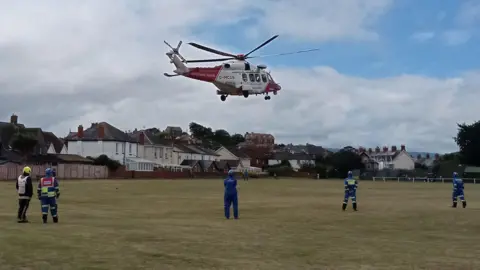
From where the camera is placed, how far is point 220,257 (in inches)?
502

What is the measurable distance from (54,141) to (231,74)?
6754 cm

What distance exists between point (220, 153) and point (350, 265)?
140657 mm

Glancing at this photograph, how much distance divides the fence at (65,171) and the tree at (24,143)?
849 centimetres

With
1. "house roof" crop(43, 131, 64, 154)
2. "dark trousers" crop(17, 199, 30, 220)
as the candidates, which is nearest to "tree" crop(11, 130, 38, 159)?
"house roof" crop(43, 131, 64, 154)

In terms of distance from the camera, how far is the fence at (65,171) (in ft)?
236

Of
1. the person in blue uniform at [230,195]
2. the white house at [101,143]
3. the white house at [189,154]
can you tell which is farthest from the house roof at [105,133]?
the person in blue uniform at [230,195]

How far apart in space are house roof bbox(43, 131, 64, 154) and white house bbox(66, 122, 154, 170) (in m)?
3.36

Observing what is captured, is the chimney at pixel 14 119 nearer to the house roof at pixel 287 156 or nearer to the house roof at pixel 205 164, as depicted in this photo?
the house roof at pixel 205 164

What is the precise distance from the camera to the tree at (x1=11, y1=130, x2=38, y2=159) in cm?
8631

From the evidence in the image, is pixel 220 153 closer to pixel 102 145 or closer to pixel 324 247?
pixel 102 145

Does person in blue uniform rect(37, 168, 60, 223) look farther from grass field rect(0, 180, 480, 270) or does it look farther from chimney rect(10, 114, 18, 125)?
chimney rect(10, 114, 18, 125)

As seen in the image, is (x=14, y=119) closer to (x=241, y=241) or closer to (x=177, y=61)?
(x=177, y=61)

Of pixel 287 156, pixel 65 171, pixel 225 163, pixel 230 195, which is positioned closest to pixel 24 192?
pixel 230 195

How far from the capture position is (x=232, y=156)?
504 feet
